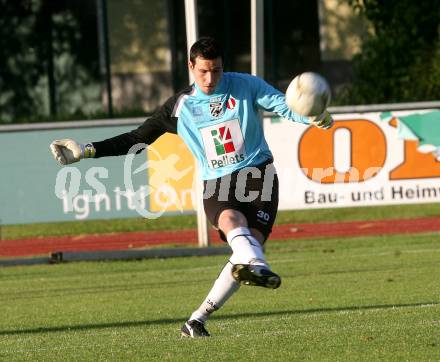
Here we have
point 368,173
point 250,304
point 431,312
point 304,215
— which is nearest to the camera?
point 431,312

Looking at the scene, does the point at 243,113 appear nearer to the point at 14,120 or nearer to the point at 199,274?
the point at 199,274

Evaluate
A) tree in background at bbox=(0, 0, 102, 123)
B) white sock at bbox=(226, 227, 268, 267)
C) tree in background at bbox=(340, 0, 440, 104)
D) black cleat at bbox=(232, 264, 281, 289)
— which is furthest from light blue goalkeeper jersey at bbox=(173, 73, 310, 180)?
tree in background at bbox=(0, 0, 102, 123)

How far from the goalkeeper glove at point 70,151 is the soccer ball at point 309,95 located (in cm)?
152

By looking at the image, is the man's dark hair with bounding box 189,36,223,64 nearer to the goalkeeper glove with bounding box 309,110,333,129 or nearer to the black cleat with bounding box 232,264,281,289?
the goalkeeper glove with bounding box 309,110,333,129

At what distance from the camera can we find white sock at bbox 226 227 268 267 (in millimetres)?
7270

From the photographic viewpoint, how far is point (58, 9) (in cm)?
2514

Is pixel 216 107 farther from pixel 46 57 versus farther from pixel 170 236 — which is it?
pixel 46 57

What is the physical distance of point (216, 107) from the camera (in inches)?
316

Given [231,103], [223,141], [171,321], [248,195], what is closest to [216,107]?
[231,103]

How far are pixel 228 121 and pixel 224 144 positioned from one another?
162 millimetres

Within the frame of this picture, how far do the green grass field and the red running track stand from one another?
128 centimetres

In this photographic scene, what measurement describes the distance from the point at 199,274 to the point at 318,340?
20.0 ft

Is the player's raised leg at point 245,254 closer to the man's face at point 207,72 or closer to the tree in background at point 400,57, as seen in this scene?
the man's face at point 207,72

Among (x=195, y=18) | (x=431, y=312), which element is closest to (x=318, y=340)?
(x=431, y=312)
